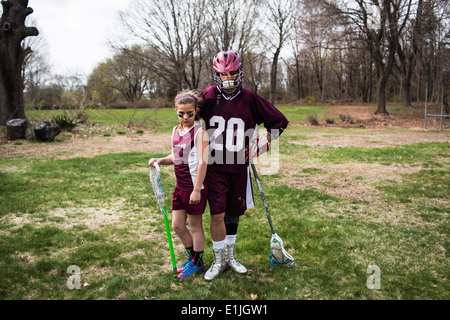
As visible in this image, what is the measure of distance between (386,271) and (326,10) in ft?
63.6

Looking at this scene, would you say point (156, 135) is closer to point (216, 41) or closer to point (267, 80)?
point (216, 41)

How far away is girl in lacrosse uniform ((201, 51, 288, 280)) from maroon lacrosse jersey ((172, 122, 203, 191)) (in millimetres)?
181

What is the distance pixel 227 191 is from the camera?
3.18 m

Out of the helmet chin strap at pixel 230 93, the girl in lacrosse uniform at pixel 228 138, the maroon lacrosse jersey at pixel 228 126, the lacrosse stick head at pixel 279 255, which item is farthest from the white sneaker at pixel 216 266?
the helmet chin strap at pixel 230 93

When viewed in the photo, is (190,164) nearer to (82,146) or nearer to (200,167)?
(200,167)

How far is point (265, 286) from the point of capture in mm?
3096

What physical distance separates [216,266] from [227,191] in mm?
726

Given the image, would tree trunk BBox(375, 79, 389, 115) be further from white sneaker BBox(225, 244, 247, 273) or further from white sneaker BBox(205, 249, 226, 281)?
white sneaker BBox(205, 249, 226, 281)

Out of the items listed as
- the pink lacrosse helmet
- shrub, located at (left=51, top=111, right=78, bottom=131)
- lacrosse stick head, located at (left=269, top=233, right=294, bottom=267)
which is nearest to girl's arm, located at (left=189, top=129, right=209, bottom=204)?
the pink lacrosse helmet

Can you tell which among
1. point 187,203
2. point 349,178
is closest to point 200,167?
point 187,203

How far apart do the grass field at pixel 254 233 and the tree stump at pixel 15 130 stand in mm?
3574

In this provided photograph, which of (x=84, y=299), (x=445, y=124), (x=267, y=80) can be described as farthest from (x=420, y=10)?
(x=267, y=80)

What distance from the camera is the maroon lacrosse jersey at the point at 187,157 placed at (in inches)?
121

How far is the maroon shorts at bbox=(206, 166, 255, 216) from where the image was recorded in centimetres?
312
